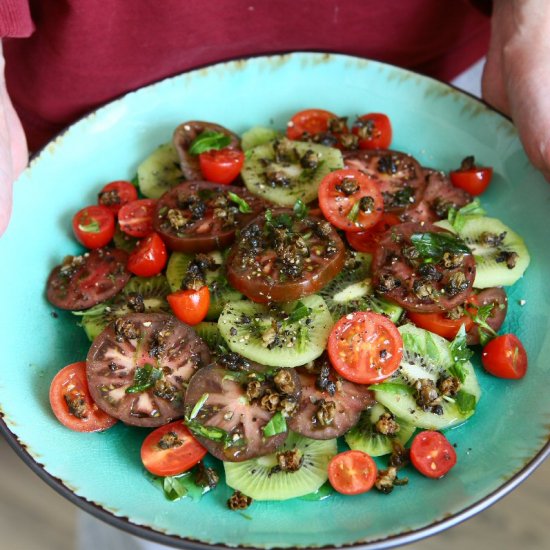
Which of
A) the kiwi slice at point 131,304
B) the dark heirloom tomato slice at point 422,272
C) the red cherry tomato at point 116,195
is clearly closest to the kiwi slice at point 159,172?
the red cherry tomato at point 116,195

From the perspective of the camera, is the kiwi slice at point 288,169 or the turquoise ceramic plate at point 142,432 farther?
the kiwi slice at point 288,169

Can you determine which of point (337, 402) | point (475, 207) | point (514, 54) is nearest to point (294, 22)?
point (514, 54)

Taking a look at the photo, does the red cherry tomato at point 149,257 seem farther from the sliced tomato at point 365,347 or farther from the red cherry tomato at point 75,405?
the sliced tomato at point 365,347

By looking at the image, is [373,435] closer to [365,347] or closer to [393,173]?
[365,347]

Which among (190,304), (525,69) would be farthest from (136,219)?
(525,69)

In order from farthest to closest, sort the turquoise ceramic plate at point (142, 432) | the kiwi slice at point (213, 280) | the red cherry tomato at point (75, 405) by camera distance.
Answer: the kiwi slice at point (213, 280)
the red cherry tomato at point (75, 405)
the turquoise ceramic plate at point (142, 432)

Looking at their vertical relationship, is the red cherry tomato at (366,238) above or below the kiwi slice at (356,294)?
above

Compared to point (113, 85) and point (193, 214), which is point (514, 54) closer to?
point (193, 214)
